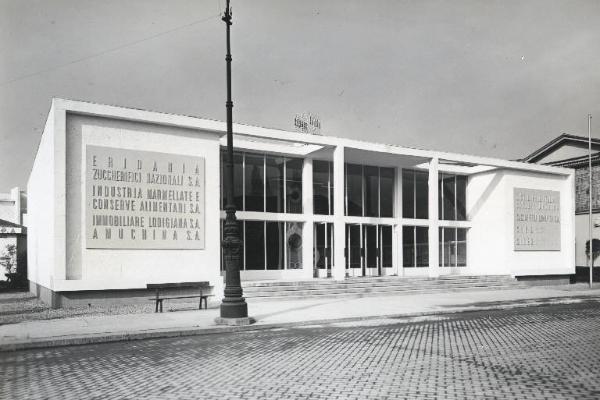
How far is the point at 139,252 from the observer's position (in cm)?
1947

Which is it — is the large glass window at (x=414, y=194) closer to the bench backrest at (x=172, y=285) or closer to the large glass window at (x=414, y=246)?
the large glass window at (x=414, y=246)

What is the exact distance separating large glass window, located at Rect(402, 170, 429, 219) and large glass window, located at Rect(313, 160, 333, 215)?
206 inches

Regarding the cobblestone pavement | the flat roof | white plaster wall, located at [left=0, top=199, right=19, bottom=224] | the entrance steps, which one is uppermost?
the flat roof

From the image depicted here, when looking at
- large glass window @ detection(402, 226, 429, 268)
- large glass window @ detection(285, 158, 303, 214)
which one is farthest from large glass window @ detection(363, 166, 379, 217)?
large glass window @ detection(285, 158, 303, 214)

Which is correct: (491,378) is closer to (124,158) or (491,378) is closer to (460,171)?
(124,158)

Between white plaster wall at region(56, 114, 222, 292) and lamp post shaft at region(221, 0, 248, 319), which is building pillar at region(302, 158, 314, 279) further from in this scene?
lamp post shaft at region(221, 0, 248, 319)

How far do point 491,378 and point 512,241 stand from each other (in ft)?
82.9

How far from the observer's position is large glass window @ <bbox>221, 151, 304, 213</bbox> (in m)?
25.0

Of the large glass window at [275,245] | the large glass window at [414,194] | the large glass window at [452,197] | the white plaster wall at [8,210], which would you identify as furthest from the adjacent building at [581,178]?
the white plaster wall at [8,210]

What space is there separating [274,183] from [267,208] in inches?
51.0

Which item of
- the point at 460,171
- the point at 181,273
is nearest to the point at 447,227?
the point at 460,171

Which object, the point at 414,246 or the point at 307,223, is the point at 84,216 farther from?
the point at 414,246

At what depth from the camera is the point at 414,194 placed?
31.5 metres

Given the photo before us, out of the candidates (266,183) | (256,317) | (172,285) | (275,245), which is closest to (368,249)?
(275,245)
